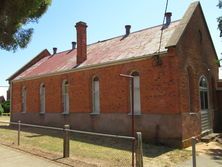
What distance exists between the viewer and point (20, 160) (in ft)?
39.2

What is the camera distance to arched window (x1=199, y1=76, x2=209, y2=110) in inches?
792

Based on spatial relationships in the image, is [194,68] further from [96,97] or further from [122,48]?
[96,97]

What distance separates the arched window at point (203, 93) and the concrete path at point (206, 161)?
6.44m

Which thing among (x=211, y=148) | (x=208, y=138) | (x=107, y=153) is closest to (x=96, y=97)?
(x=208, y=138)

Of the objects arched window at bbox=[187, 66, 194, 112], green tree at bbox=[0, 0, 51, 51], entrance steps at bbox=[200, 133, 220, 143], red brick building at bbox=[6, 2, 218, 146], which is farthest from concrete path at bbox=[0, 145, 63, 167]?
entrance steps at bbox=[200, 133, 220, 143]

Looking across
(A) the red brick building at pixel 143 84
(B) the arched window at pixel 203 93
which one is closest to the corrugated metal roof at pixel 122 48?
(A) the red brick building at pixel 143 84

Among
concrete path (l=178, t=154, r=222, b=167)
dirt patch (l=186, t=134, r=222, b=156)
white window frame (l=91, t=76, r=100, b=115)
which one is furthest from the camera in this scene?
white window frame (l=91, t=76, r=100, b=115)

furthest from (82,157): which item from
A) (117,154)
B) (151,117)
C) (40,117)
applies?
(40,117)

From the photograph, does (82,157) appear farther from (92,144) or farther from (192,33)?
(192,33)

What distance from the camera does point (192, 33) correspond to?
19000mm

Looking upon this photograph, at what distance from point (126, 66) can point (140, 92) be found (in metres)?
1.83

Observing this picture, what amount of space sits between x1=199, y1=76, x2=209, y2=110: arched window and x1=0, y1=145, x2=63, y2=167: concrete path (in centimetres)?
1153

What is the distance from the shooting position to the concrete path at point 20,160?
36.6ft

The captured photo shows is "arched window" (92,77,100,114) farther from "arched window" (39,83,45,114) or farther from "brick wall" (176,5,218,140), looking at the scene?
"arched window" (39,83,45,114)
